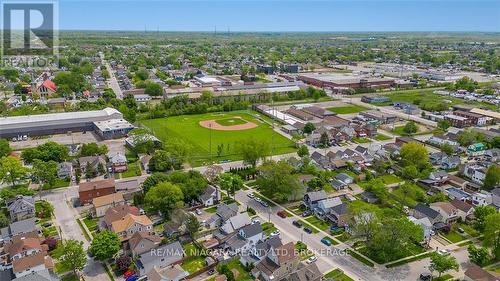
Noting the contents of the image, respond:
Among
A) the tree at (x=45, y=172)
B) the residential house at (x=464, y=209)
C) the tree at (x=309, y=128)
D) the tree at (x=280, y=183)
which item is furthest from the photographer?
the tree at (x=309, y=128)

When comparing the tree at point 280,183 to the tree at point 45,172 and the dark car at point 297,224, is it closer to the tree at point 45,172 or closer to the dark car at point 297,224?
the dark car at point 297,224

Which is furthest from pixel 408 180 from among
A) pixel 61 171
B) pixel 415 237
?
pixel 61 171

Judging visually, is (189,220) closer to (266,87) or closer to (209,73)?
(266,87)

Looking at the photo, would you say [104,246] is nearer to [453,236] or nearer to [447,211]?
[453,236]

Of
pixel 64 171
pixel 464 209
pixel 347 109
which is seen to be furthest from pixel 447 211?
pixel 347 109

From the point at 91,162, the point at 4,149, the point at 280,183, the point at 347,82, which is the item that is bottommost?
the point at 91,162

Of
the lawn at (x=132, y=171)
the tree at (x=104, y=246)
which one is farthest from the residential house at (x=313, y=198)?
the lawn at (x=132, y=171)
